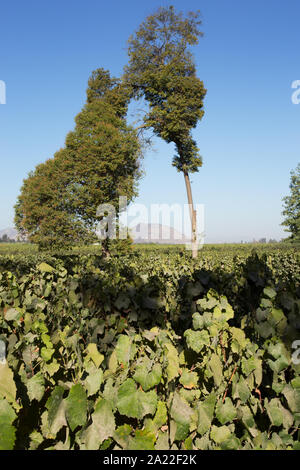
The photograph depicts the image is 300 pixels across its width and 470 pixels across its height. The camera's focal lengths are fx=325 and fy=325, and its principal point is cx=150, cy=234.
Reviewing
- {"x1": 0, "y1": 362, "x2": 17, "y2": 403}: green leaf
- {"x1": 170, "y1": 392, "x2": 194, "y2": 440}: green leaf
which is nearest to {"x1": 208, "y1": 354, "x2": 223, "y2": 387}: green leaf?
{"x1": 170, "y1": 392, "x2": 194, "y2": 440}: green leaf

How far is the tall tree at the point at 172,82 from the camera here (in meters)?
24.6

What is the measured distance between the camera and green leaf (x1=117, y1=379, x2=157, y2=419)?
4.19 ft

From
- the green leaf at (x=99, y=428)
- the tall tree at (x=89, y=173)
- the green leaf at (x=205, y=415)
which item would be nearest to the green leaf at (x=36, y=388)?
the green leaf at (x=99, y=428)

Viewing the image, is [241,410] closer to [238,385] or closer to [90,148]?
[238,385]

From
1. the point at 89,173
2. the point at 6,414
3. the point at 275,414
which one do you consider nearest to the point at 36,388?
the point at 6,414

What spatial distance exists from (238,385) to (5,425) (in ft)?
3.67

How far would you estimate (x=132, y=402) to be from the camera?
1292mm

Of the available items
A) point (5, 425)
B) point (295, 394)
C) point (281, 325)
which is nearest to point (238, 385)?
point (295, 394)

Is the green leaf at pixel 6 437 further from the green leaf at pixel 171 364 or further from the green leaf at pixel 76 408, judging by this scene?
the green leaf at pixel 171 364

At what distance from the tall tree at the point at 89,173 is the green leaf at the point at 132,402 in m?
24.2

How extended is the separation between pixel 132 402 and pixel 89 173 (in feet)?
82.5

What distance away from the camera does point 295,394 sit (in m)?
A: 1.60

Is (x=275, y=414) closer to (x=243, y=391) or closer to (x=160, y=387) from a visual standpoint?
(x=243, y=391)

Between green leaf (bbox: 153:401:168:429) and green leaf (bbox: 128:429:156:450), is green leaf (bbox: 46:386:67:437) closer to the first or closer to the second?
green leaf (bbox: 128:429:156:450)
